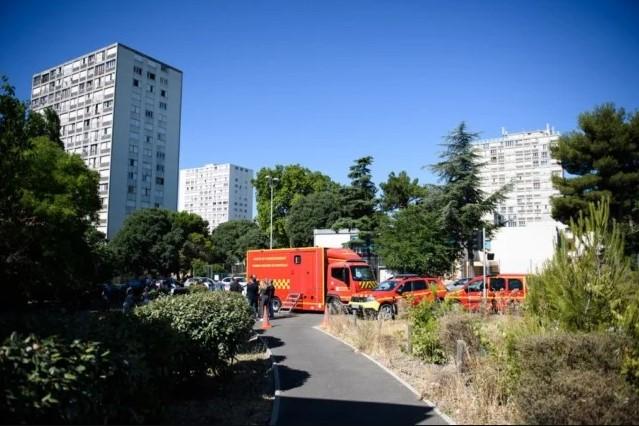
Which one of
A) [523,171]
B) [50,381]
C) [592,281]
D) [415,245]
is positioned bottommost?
[50,381]

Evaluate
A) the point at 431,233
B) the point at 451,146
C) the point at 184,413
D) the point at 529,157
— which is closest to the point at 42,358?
the point at 184,413

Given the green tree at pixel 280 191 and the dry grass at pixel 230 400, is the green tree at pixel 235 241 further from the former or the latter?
the dry grass at pixel 230 400

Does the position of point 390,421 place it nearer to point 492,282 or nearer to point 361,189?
point 492,282

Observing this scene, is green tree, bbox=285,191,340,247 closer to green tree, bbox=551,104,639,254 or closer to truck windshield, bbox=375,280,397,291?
green tree, bbox=551,104,639,254

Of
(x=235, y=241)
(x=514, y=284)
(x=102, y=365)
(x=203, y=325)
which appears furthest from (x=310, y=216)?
(x=102, y=365)

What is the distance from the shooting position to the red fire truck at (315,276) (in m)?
20.5

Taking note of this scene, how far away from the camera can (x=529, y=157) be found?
101125 millimetres

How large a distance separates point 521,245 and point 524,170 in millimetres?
68140

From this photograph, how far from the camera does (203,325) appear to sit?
7805 mm

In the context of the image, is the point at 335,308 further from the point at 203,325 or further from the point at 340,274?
the point at 203,325

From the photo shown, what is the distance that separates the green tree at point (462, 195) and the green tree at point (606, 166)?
5173 millimetres

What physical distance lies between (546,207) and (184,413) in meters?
102

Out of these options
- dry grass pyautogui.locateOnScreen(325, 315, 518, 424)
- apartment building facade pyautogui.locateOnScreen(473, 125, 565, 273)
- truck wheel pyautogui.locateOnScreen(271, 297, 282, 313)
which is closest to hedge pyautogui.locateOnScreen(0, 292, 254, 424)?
dry grass pyautogui.locateOnScreen(325, 315, 518, 424)

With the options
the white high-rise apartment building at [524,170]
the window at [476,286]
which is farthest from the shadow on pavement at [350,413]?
the white high-rise apartment building at [524,170]
